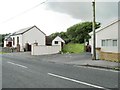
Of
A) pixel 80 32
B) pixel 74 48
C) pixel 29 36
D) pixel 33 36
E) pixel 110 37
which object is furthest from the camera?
pixel 80 32

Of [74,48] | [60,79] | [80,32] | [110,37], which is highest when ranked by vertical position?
[80,32]

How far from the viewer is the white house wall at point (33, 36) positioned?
68.1 metres

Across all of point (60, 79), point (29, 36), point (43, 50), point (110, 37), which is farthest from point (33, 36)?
point (60, 79)

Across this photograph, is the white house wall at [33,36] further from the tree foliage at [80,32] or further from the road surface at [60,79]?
the road surface at [60,79]

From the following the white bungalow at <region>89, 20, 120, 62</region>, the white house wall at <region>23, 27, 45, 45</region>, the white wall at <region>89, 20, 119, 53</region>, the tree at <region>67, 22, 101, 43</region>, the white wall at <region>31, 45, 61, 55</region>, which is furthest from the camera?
the tree at <region>67, 22, 101, 43</region>

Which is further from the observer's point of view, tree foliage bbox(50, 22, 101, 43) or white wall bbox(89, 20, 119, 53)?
tree foliage bbox(50, 22, 101, 43)

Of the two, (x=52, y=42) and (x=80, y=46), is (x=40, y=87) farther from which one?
(x=52, y=42)

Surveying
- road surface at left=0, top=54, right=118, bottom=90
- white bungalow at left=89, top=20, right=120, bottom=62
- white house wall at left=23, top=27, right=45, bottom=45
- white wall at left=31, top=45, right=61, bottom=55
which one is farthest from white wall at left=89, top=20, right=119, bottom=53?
white house wall at left=23, top=27, right=45, bottom=45

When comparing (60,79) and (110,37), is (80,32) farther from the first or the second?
(60,79)

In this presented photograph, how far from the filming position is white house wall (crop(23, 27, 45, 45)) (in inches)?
2682

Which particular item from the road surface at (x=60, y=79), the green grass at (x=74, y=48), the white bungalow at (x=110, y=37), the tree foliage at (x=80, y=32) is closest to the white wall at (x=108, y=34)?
the white bungalow at (x=110, y=37)

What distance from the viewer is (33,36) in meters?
69.3

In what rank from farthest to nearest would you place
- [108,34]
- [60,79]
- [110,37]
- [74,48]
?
[74,48] < [108,34] < [110,37] < [60,79]

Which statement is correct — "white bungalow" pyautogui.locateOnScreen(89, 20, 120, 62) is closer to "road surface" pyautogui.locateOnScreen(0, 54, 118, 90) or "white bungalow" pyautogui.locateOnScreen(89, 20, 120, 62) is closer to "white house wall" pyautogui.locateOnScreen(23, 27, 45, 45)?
"road surface" pyautogui.locateOnScreen(0, 54, 118, 90)
